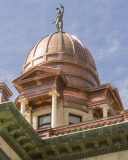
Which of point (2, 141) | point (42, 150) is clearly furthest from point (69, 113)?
point (2, 141)

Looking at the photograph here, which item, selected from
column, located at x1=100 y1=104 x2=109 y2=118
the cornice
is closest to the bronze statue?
column, located at x1=100 y1=104 x2=109 y2=118

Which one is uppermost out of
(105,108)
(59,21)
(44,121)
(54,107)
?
(59,21)

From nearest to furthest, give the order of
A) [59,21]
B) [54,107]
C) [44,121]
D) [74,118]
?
[54,107] → [44,121] → [74,118] → [59,21]

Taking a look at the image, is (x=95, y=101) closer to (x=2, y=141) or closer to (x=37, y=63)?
(x=37, y=63)

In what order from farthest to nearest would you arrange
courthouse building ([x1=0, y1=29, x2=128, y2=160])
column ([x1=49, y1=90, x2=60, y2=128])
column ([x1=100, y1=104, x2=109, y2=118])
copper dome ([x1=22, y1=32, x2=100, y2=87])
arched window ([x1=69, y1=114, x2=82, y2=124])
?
1. copper dome ([x1=22, y1=32, x2=100, y2=87])
2. column ([x1=100, y1=104, x2=109, y2=118])
3. arched window ([x1=69, y1=114, x2=82, y2=124])
4. column ([x1=49, y1=90, x2=60, y2=128])
5. courthouse building ([x1=0, y1=29, x2=128, y2=160])

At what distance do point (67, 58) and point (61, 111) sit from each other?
5.64 meters

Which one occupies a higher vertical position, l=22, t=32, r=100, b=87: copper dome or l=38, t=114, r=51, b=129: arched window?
l=22, t=32, r=100, b=87: copper dome

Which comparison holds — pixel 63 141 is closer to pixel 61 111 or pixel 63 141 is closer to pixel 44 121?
pixel 61 111

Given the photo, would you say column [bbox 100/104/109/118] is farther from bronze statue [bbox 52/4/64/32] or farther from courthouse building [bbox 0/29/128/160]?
bronze statue [bbox 52/4/64/32]

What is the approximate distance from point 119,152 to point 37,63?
16.0 m

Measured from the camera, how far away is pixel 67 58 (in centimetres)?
3244

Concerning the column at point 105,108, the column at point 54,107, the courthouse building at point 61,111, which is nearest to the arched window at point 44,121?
the courthouse building at point 61,111

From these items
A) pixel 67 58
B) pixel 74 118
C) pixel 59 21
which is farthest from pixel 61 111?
pixel 59 21

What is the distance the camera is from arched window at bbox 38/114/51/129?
1120 inches
